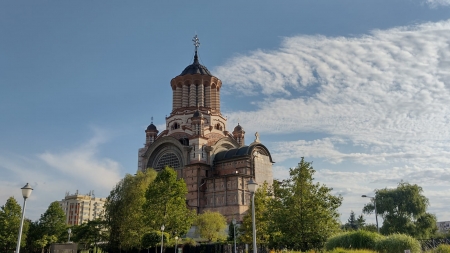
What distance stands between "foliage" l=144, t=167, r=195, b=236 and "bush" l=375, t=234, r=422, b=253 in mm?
18453

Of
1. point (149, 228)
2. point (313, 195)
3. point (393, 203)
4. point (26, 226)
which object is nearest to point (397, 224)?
point (393, 203)

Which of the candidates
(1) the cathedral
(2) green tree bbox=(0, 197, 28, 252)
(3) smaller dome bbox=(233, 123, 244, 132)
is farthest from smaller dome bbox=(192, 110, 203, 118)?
(2) green tree bbox=(0, 197, 28, 252)

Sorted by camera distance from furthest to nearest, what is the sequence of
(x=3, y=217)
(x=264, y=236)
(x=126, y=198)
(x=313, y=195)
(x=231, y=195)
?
(x=231, y=195), (x=3, y=217), (x=126, y=198), (x=264, y=236), (x=313, y=195)

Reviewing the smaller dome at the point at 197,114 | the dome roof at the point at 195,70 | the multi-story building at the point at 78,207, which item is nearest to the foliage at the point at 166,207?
the smaller dome at the point at 197,114

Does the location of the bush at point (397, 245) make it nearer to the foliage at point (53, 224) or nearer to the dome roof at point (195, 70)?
the foliage at point (53, 224)

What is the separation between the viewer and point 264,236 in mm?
29109

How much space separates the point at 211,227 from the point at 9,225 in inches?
860

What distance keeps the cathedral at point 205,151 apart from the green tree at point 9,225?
19563 mm

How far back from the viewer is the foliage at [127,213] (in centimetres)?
3316

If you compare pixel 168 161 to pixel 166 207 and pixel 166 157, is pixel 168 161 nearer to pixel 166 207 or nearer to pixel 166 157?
pixel 166 157

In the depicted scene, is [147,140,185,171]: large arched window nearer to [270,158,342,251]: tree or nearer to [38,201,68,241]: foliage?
[38,201,68,241]: foliage

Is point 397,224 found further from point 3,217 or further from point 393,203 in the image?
point 3,217

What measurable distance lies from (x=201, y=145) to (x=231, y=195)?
8526 mm

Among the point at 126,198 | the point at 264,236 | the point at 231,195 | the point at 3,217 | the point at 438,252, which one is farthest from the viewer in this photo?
the point at 231,195
